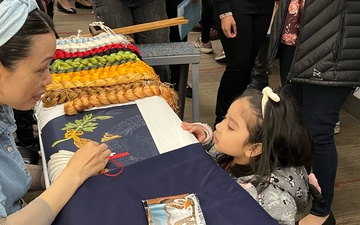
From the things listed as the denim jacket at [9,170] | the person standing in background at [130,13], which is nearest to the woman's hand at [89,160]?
the denim jacket at [9,170]

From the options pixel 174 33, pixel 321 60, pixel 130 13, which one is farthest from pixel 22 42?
pixel 174 33

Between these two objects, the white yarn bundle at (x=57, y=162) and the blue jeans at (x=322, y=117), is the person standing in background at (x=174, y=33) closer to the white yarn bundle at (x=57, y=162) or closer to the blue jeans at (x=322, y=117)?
the blue jeans at (x=322, y=117)

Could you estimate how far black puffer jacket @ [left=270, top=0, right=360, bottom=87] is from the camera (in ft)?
4.45

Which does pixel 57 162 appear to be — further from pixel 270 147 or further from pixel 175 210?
pixel 270 147

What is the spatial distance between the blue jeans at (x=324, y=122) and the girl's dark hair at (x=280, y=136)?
15.6 inches

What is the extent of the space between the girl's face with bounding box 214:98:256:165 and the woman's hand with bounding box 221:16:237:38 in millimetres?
789

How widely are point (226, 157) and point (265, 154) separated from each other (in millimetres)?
205

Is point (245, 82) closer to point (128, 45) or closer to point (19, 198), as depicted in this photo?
point (128, 45)

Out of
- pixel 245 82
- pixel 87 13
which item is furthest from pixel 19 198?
pixel 87 13

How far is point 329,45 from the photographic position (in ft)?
4.60

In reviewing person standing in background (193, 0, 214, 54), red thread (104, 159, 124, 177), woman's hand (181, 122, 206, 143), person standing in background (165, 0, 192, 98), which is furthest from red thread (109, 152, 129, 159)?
person standing in background (193, 0, 214, 54)

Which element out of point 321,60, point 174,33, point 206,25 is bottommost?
point 206,25

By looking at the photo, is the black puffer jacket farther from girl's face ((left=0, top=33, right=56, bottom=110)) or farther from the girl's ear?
girl's face ((left=0, top=33, right=56, bottom=110))

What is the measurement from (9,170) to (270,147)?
633 mm
